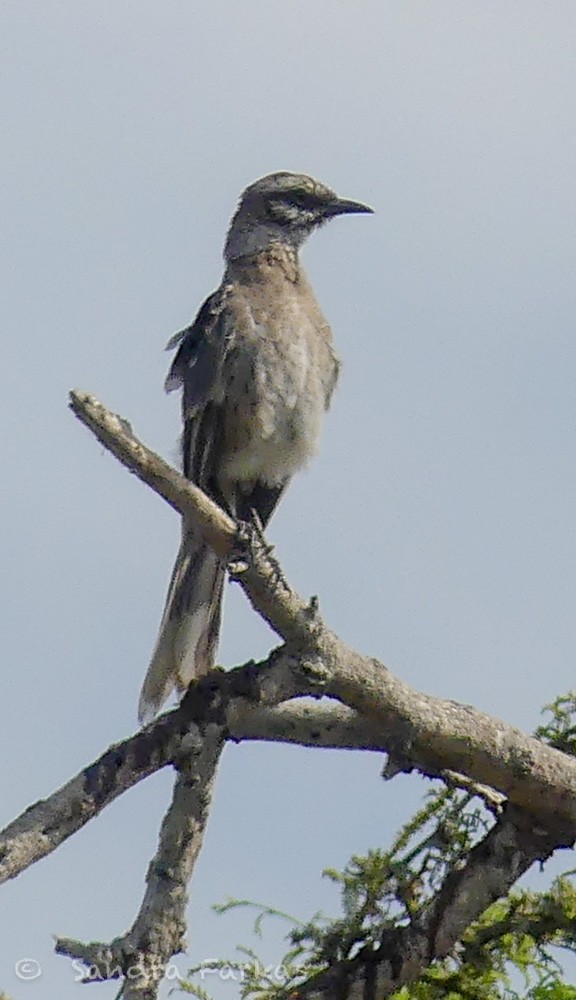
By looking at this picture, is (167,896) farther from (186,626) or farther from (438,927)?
(186,626)

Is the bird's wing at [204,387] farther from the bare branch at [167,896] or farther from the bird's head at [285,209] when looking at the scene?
the bare branch at [167,896]

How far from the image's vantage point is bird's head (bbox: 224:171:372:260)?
7371 millimetres

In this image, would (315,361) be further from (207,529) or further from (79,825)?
(79,825)

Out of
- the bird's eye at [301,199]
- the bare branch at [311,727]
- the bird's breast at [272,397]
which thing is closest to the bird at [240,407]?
the bird's breast at [272,397]

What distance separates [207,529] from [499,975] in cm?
139

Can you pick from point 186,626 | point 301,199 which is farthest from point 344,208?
point 186,626

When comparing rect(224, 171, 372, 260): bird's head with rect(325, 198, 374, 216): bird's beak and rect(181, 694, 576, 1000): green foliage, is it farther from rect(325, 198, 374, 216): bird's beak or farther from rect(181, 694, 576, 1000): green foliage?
rect(181, 694, 576, 1000): green foliage

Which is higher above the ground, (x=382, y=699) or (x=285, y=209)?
(x=285, y=209)

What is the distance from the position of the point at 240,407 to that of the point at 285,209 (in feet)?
4.99

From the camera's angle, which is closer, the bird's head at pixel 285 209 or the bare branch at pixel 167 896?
the bare branch at pixel 167 896

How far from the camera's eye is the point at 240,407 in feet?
20.7

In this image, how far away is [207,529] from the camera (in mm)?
4148

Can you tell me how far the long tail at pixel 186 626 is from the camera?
5.63m

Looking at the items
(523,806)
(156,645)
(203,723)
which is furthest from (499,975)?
(156,645)
